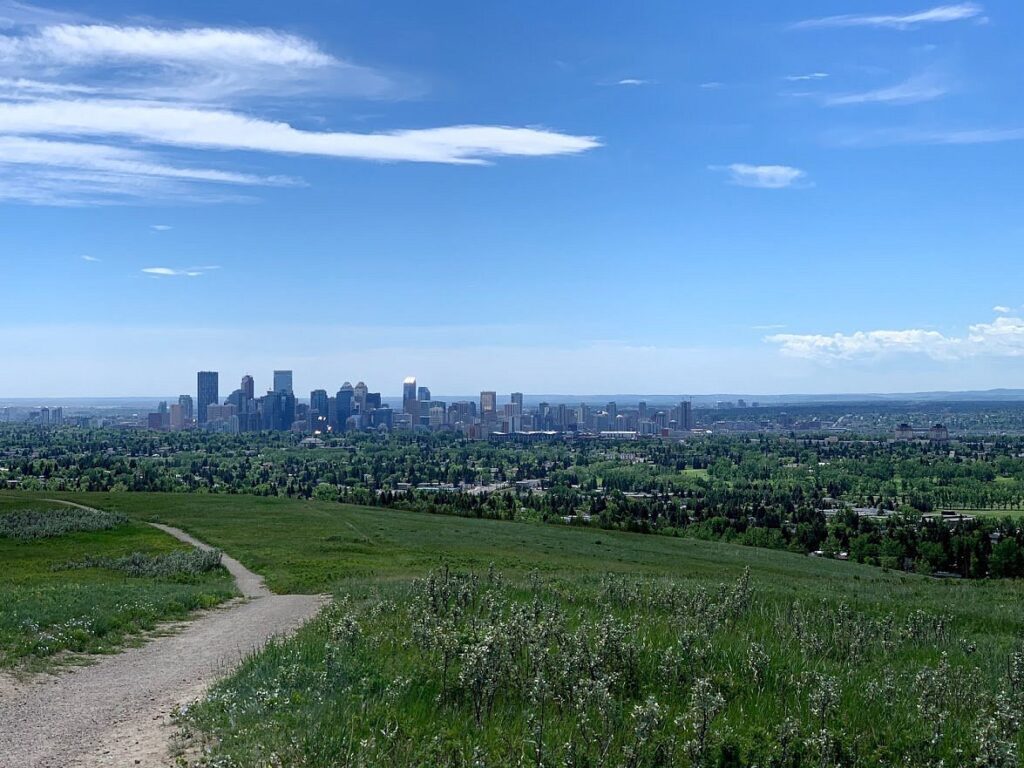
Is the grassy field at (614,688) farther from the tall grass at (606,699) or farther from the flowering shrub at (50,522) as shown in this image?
the flowering shrub at (50,522)

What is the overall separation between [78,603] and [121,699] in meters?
10.4

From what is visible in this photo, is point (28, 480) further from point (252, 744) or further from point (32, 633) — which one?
point (252, 744)

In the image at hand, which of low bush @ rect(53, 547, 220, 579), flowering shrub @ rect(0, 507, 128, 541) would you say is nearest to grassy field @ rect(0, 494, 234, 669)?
low bush @ rect(53, 547, 220, 579)

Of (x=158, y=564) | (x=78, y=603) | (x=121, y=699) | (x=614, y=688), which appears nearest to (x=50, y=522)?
(x=158, y=564)

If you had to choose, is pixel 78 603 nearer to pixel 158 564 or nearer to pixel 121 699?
pixel 121 699

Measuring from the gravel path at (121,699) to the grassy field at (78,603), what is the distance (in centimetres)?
92

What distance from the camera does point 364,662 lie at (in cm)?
1357

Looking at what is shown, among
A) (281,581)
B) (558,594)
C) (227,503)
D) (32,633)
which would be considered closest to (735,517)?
(227,503)

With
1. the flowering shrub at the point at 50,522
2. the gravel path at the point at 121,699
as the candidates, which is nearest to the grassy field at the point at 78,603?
the gravel path at the point at 121,699

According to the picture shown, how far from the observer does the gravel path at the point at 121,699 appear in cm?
1080

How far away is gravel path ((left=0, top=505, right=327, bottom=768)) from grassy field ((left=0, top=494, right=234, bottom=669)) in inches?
36.2

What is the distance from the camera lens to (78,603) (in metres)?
22.6

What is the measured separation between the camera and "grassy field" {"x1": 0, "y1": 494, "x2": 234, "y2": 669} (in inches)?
685

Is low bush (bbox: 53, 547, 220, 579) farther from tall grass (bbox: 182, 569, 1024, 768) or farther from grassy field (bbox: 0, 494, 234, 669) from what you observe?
tall grass (bbox: 182, 569, 1024, 768)
